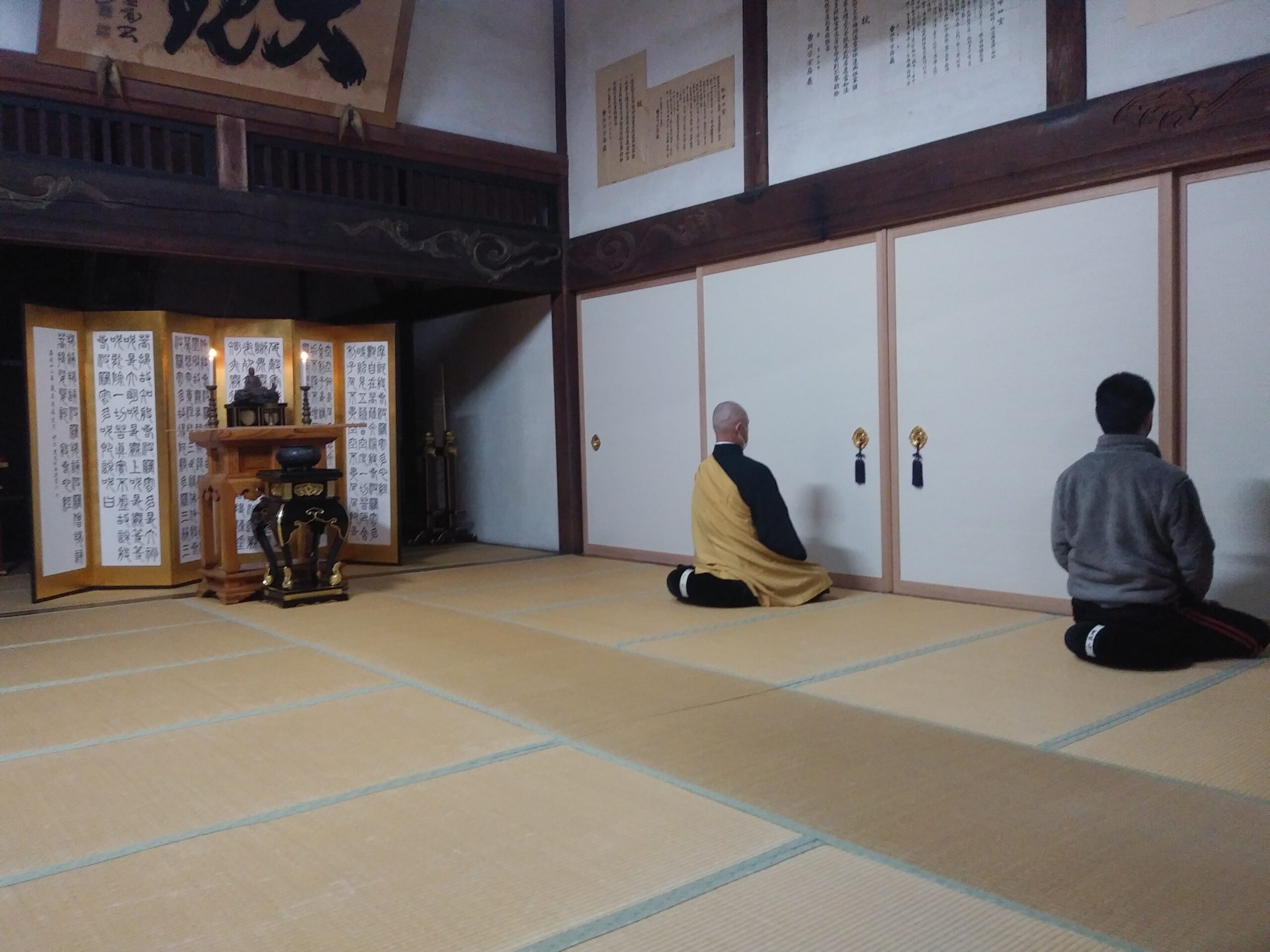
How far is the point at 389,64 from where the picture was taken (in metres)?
5.32

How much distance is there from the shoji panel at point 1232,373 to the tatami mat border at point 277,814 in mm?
2670

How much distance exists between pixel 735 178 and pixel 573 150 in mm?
1410

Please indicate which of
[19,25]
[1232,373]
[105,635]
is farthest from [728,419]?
[19,25]

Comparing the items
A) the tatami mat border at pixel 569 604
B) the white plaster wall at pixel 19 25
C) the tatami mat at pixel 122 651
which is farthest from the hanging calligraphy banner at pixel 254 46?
the tatami mat border at pixel 569 604

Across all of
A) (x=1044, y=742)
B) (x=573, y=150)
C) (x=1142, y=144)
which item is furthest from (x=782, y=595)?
(x=573, y=150)

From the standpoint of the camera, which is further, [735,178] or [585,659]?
[735,178]

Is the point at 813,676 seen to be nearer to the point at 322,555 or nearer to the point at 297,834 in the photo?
the point at 297,834

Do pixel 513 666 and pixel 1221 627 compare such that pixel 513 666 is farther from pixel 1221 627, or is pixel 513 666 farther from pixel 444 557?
pixel 444 557

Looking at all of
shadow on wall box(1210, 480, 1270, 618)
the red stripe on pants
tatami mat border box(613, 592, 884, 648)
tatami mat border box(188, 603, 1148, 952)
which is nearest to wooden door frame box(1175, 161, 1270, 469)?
shadow on wall box(1210, 480, 1270, 618)

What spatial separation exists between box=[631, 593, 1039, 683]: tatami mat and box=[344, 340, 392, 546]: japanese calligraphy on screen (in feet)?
9.85

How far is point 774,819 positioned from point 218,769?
1.31 meters

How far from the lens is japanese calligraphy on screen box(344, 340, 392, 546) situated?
612 centimetres

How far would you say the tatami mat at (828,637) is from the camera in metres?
A: 3.25

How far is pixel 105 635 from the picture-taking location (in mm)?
3988
